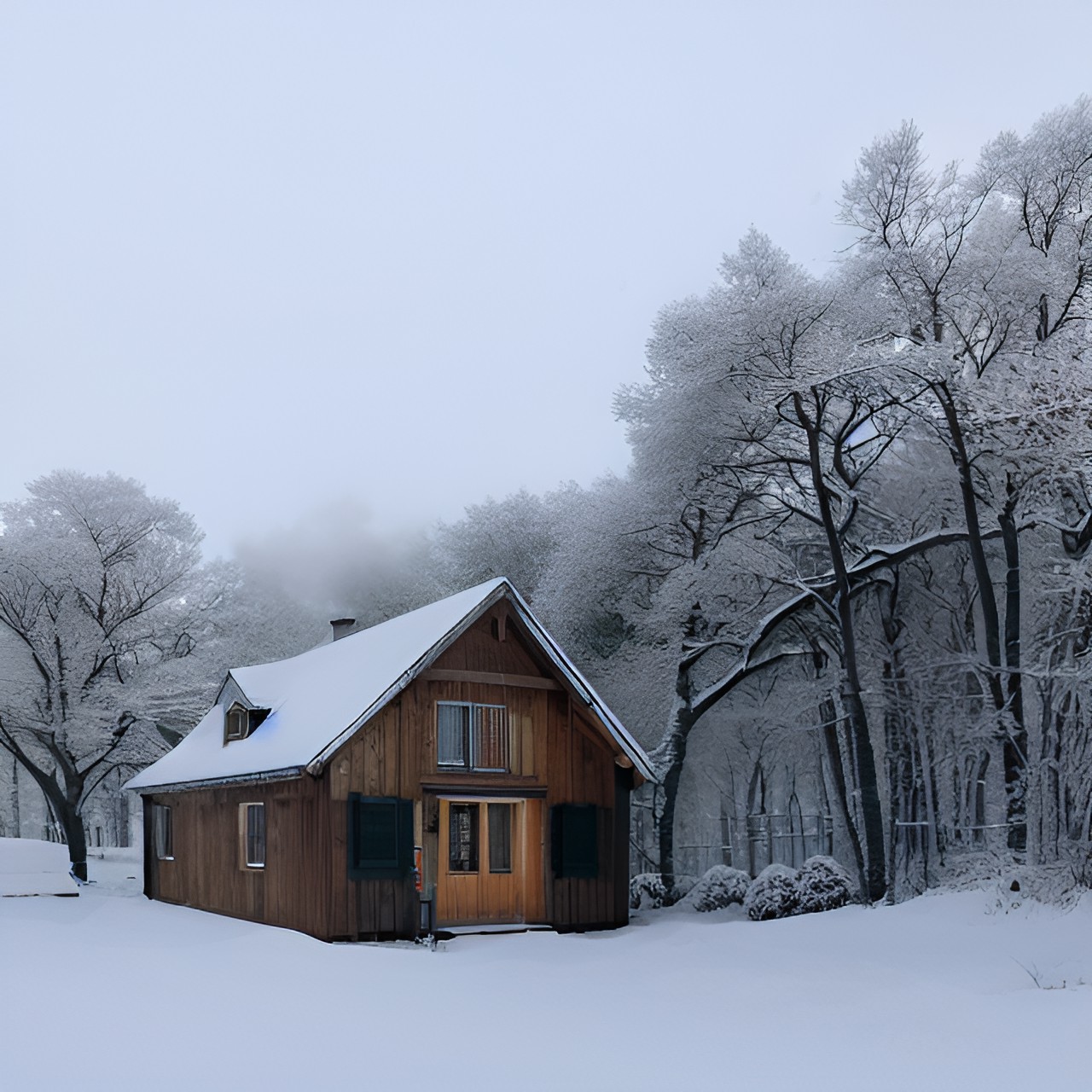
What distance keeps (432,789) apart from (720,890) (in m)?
7.39

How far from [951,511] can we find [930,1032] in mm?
16663

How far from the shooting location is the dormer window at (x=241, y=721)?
23156 millimetres

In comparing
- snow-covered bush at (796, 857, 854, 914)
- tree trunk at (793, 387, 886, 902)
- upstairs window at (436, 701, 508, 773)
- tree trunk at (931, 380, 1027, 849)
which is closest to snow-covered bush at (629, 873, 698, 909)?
tree trunk at (793, 387, 886, 902)

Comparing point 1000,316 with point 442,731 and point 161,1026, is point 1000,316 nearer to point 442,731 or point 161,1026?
point 442,731

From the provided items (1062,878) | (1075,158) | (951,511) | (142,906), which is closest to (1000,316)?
(1075,158)

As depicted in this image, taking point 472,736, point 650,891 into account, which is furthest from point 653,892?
point 472,736

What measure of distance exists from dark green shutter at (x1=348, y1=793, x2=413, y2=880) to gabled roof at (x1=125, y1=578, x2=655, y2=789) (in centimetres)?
124

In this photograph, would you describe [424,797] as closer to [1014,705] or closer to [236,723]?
[236,723]

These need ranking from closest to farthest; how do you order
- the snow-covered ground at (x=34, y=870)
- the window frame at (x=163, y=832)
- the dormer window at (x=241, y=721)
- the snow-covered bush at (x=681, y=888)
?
the dormer window at (x=241, y=721)
the snow-covered bush at (x=681, y=888)
the window frame at (x=163, y=832)
the snow-covered ground at (x=34, y=870)

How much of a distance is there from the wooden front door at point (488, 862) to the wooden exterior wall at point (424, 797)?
4.7 inches

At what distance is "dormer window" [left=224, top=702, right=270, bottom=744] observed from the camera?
23156 mm

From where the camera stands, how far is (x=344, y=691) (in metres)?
20.8

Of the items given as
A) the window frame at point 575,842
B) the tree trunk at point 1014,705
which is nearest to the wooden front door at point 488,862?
the window frame at point 575,842

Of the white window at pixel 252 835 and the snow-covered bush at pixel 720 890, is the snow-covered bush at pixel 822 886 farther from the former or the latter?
the white window at pixel 252 835
